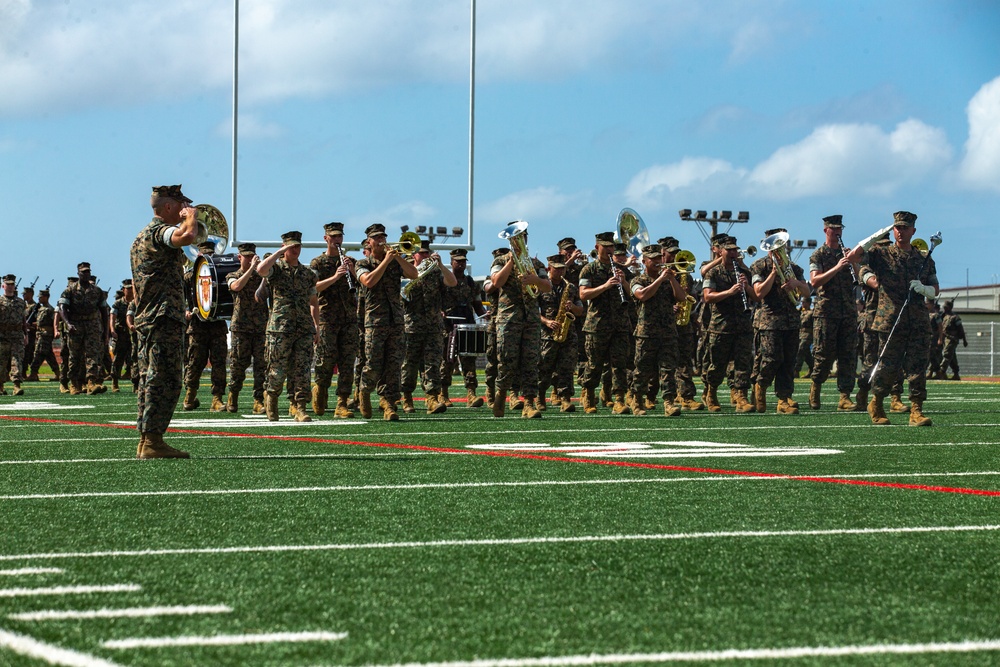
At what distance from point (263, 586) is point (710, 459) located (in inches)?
225

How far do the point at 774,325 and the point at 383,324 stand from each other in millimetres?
5267

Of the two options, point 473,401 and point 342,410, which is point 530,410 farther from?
point 473,401

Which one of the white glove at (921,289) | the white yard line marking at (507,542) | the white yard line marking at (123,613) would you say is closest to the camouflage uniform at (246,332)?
the white glove at (921,289)

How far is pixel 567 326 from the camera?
18.8 meters

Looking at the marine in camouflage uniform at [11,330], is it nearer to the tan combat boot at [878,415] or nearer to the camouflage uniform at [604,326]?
the camouflage uniform at [604,326]

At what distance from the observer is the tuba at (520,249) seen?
16328 millimetres

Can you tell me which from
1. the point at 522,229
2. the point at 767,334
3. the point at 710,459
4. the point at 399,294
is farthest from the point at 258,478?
the point at 767,334

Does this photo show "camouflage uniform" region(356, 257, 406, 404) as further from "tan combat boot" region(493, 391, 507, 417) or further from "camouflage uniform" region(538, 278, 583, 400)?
"camouflage uniform" region(538, 278, 583, 400)

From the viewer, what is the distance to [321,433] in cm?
1329

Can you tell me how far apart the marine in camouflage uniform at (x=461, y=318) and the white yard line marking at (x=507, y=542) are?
12153 millimetres

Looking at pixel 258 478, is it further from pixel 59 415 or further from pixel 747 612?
pixel 59 415

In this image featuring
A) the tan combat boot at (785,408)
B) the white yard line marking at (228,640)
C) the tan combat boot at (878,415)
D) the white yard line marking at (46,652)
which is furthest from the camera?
the tan combat boot at (785,408)

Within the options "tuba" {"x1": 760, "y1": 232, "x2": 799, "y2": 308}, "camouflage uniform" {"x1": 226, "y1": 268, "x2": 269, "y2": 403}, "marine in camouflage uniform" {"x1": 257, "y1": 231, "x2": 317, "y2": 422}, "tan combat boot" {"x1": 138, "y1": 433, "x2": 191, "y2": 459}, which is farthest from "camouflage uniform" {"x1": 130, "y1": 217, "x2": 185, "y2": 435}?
"tuba" {"x1": 760, "y1": 232, "x2": 799, "y2": 308}

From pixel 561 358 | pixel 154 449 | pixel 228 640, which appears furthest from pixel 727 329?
pixel 228 640
